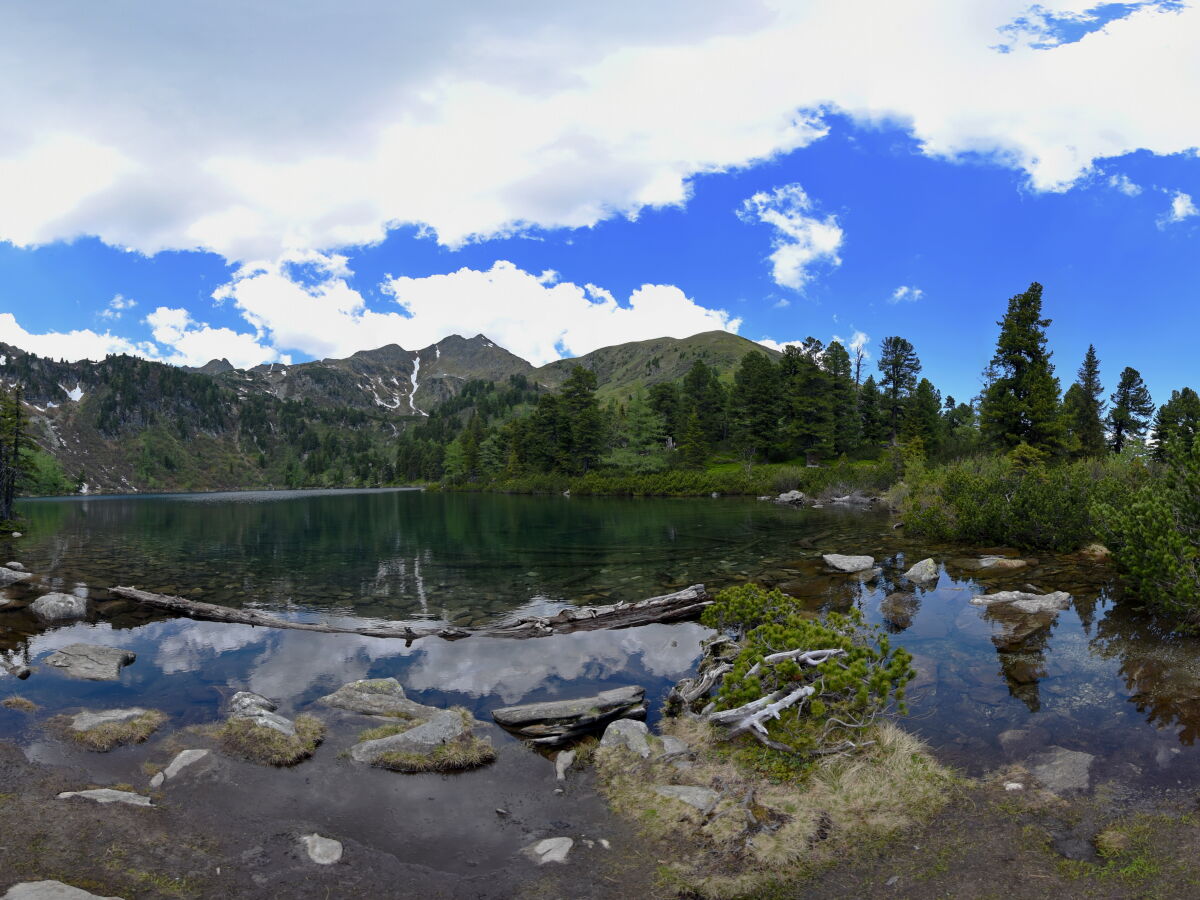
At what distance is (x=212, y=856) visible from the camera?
28.3ft

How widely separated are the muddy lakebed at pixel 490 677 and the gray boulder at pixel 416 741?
18.8 inches

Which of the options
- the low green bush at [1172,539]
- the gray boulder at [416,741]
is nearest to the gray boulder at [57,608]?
the gray boulder at [416,741]

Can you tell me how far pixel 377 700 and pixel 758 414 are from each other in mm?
99517

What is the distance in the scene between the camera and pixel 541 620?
68.8ft

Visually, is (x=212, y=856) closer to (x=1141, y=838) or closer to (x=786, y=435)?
(x=1141, y=838)

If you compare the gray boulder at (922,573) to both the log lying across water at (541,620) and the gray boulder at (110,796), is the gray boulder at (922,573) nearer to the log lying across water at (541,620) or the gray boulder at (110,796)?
the log lying across water at (541,620)

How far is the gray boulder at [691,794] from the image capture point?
30.9 ft

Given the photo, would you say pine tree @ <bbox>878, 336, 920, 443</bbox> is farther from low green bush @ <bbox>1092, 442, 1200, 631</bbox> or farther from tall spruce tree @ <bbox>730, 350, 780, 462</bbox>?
low green bush @ <bbox>1092, 442, 1200, 631</bbox>

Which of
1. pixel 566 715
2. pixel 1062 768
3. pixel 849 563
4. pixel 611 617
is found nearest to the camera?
pixel 1062 768

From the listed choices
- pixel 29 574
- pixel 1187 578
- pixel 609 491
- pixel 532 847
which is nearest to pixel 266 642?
pixel 532 847

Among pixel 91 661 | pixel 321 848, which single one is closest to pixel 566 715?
pixel 321 848

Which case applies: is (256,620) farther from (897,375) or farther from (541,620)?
(897,375)

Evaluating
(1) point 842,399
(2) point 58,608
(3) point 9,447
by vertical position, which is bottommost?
(2) point 58,608

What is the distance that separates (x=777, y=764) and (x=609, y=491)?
10193 centimetres
